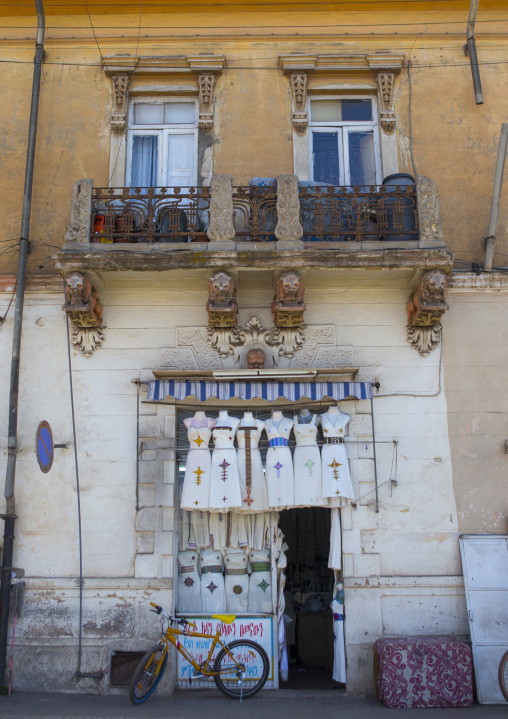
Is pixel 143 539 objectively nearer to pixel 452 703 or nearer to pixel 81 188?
pixel 452 703

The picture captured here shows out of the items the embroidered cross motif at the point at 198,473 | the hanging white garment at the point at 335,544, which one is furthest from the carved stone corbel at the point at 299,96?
the hanging white garment at the point at 335,544

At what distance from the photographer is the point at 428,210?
27.2ft

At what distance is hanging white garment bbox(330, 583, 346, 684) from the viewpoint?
24.5 feet

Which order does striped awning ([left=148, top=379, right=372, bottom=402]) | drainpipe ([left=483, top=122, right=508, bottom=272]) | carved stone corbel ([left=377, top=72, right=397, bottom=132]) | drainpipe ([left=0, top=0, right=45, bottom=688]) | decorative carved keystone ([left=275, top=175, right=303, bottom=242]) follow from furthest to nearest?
1. carved stone corbel ([left=377, top=72, right=397, bottom=132])
2. drainpipe ([left=483, top=122, right=508, bottom=272])
3. decorative carved keystone ([left=275, top=175, right=303, bottom=242])
4. striped awning ([left=148, top=379, right=372, bottom=402])
5. drainpipe ([left=0, top=0, right=45, bottom=688])

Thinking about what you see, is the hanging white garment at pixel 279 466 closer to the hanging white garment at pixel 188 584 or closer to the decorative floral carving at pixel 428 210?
the hanging white garment at pixel 188 584

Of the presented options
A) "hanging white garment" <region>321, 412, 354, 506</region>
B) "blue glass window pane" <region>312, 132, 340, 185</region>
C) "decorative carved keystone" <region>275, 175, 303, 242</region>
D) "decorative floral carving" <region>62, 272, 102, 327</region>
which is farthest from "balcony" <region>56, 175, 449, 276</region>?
"hanging white garment" <region>321, 412, 354, 506</region>

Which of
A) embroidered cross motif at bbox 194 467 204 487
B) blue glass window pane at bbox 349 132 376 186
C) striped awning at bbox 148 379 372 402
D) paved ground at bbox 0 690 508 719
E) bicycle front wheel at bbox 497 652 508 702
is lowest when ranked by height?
paved ground at bbox 0 690 508 719

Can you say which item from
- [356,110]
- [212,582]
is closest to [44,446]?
[212,582]

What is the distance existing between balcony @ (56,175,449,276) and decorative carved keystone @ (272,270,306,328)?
Result: 0.82 feet

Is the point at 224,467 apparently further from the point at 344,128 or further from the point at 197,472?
the point at 344,128

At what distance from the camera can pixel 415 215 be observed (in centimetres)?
845

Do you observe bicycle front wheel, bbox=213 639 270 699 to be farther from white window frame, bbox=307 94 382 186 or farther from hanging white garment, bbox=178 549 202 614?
white window frame, bbox=307 94 382 186

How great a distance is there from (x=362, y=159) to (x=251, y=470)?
4.99m

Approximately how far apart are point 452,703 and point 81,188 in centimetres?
755
